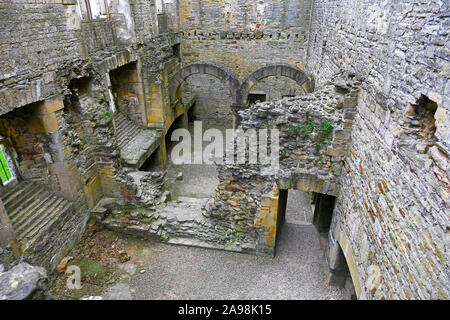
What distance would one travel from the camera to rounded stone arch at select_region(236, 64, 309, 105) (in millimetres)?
9203

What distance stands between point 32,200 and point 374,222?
6.06 meters

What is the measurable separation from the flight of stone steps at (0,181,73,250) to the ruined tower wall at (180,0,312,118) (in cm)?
856

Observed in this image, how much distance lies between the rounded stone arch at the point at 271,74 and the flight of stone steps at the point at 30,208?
20.6ft

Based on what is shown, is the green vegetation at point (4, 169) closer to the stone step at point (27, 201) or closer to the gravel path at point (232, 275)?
the stone step at point (27, 201)

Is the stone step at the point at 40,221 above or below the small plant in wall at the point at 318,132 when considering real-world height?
below

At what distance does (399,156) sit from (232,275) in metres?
3.97

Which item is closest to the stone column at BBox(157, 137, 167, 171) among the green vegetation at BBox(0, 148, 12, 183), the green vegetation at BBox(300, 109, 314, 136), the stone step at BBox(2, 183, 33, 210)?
the stone step at BBox(2, 183, 33, 210)

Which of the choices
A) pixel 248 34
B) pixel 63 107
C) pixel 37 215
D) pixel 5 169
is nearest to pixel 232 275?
pixel 37 215

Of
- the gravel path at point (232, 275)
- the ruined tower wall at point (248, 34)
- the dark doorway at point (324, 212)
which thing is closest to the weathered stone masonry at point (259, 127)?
the gravel path at point (232, 275)

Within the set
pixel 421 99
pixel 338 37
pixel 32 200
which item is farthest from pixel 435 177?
pixel 32 200

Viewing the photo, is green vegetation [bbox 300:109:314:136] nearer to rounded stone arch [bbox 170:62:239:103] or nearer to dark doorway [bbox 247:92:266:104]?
rounded stone arch [bbox 170:62:239:103]

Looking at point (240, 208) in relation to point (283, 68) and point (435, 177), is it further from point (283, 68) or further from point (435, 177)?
point (283, 68)

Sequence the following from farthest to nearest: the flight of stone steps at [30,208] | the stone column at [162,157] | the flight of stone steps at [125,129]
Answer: the stone column at [162,157] < the flight of stone steps at [125,129] < the flight of stone steps at [30,208]

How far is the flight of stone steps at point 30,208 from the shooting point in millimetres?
5191
